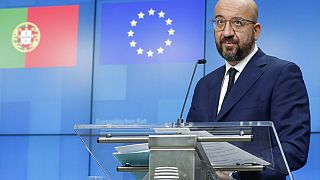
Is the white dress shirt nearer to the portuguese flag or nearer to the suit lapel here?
the suit lapel

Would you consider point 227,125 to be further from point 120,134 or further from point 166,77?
point 166,77

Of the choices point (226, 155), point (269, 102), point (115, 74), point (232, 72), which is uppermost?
point (115, 74)

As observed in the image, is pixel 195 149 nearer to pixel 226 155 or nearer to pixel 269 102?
pixel 226 155

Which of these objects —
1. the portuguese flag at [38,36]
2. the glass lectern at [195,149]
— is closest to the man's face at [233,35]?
the glass lectern at [195,149]

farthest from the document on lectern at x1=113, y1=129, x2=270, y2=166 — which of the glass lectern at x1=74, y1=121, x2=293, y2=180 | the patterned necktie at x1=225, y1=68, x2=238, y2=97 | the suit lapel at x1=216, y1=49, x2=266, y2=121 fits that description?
the patterned necktie at x1=225, y1=68, x2=238, y2=97

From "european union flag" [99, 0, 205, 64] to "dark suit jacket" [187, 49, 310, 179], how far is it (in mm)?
2114

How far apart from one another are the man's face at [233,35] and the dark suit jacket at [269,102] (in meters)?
0.05

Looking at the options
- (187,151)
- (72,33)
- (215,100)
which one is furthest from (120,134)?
(72,33)

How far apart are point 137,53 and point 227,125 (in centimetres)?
308

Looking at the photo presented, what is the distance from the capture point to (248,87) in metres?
2.05

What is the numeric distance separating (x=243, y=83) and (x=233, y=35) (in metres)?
0.19

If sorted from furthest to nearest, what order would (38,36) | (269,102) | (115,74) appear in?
(38,36), (115,74), (269,102)

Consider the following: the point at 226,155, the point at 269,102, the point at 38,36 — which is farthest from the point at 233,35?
the point at 38,36

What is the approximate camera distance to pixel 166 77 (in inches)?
172
